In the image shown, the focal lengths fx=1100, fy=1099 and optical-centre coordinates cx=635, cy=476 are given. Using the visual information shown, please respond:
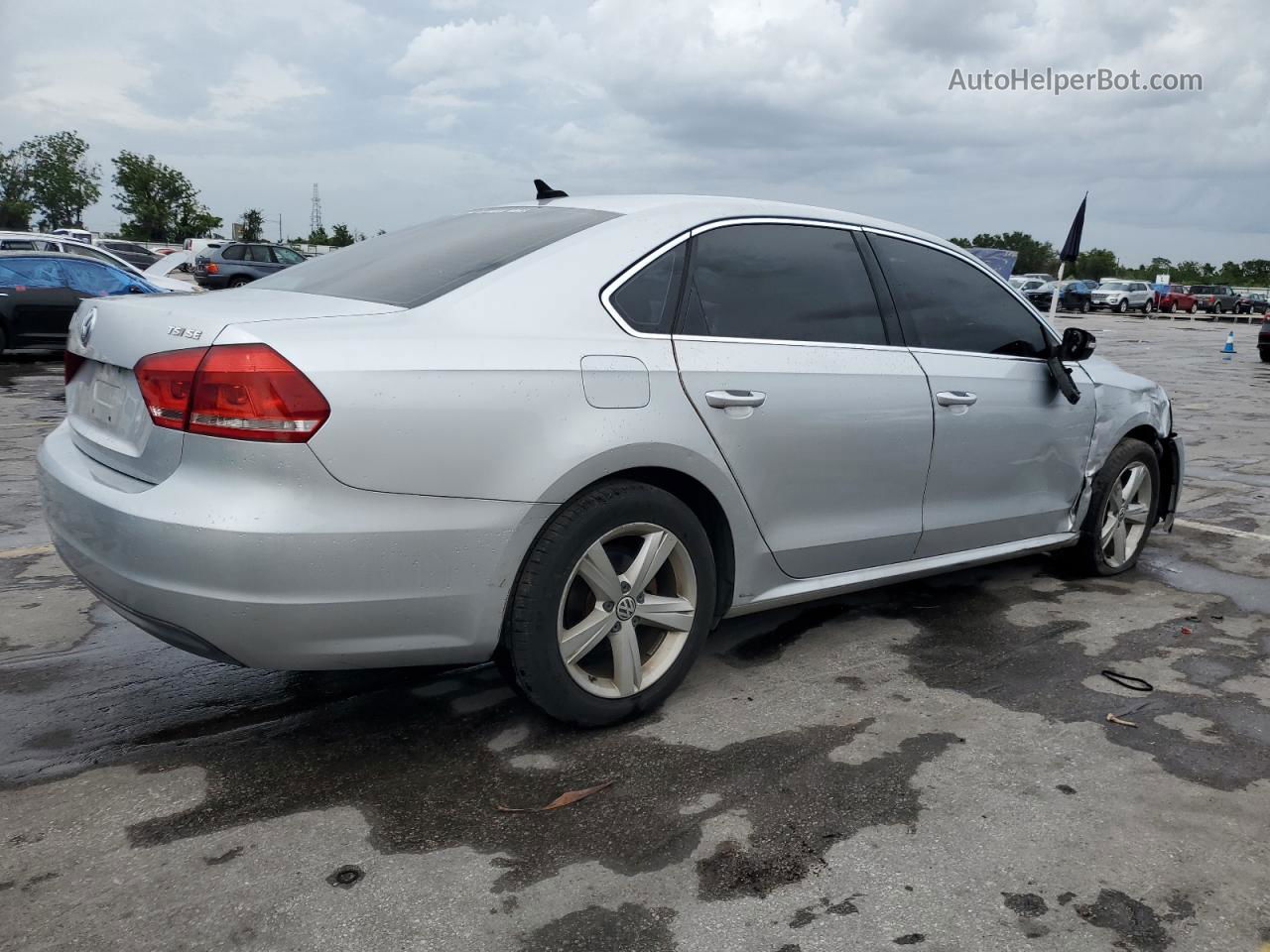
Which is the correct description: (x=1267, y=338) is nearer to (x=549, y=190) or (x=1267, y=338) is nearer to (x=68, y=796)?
(x=549, y=190)

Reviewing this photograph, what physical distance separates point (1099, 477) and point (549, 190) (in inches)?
106

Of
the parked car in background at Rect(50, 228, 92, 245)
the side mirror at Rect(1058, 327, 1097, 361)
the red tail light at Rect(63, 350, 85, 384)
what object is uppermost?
the parked car in background at Rect(50, 228, 92, 245)

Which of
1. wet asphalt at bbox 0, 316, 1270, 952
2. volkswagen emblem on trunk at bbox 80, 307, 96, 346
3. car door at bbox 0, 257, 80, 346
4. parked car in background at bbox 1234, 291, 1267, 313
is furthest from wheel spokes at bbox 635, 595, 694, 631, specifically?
parked car in background at bbox 1234, 291, 1267, 313

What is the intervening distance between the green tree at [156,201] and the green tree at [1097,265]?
68795mm

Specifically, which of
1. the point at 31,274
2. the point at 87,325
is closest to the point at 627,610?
the point at 87,325

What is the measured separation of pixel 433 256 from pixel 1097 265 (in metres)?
101

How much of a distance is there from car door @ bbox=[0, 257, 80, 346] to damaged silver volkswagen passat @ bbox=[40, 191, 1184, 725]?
39.3 ft

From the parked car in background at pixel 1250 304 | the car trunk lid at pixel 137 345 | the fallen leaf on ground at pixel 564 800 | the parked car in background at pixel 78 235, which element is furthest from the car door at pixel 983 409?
the parked car in background at pixel 1250 304

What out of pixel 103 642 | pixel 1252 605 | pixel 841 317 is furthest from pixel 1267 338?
pixel 103 642

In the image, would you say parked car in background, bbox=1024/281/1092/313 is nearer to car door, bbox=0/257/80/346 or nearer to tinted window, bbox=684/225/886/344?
car door, bbox=0/257/80/346

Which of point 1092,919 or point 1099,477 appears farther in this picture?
point 1099,477

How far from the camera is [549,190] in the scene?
411 cm

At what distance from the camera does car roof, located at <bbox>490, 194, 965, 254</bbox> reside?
137 inches

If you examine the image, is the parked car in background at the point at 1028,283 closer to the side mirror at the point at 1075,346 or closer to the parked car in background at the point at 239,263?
the parked car in background at the point at 239,263
